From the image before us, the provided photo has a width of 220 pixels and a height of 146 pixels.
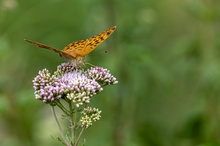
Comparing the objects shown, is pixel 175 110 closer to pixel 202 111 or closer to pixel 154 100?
pixel 154 100

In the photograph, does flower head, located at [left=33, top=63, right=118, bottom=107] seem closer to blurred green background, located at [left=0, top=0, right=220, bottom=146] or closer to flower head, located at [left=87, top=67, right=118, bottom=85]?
flower head, located at [left=87, top=67, right=118, bottom=85]

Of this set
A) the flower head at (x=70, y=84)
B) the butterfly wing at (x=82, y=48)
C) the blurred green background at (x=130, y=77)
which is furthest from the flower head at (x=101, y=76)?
the blurred green background at (x=130, y=77)

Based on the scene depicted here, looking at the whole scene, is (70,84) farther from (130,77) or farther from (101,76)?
(130,77)

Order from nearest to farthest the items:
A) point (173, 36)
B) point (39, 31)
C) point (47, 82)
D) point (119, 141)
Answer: point (47, 82) < point (119, 141) < point (39, 31) < point (173, 36)

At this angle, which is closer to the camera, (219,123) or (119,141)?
(119,141)

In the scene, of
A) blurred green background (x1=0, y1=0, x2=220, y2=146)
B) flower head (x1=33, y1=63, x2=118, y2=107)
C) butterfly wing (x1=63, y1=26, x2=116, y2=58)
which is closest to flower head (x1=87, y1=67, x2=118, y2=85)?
flower head (x1=33, y1=63, x2=118, y2=107)

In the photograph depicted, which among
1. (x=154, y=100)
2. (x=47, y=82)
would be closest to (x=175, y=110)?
(x=154, y=100)

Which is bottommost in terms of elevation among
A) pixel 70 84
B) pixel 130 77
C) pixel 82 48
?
pixel 70 84

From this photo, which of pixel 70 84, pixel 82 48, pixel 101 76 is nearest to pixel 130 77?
pixel 82 48
